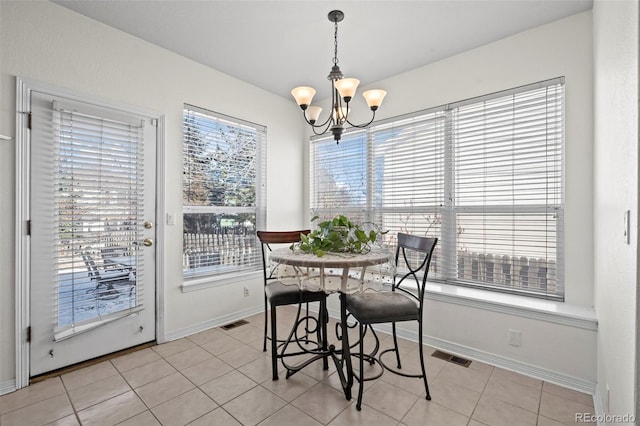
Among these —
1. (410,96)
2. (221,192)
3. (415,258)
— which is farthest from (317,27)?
(415,258)

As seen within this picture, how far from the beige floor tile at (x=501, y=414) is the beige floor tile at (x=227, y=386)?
146 cm

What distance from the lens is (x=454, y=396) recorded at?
195 centimetres

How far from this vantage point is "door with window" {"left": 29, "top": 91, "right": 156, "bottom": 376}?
212cm

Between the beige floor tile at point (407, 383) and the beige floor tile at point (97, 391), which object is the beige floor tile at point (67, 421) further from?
the beige floor tile at point (407, 383)

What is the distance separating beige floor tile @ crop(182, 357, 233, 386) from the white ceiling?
107 inches

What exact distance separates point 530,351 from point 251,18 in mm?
3300

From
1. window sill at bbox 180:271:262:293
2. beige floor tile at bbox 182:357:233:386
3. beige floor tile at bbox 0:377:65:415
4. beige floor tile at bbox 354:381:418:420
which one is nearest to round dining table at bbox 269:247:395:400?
beige floor tile at bbox 354:381:418:420

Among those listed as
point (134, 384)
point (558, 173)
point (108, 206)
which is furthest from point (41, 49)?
point (558, 173)

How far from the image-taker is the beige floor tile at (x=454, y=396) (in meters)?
1.84

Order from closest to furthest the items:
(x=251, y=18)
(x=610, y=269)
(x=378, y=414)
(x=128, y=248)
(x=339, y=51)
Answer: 1. (x=610, y=269)
2. (x=378, y=414)
3. (x=251, y=18)
4. (x=128, y=248)
5. (x=339, y=51)

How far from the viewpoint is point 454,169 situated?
9.40 ft

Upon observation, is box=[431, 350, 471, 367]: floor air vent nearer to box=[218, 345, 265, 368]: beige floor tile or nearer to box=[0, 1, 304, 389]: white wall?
box=[218, 345, 265, 368]: beige floor tile

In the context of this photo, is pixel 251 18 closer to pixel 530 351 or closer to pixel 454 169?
pixel 454 169

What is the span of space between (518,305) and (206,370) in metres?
2.42
